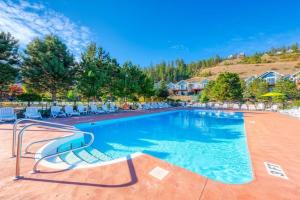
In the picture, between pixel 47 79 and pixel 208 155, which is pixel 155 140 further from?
pixel 47 79

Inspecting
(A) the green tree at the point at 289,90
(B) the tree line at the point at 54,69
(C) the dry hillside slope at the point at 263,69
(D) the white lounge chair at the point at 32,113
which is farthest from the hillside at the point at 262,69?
(D) the white lounge chair at the point at 32,113

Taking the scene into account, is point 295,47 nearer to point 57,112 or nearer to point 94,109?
point 94,109

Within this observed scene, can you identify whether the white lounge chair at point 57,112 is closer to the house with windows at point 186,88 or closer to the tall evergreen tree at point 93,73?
the tall evergreen tree at point 93,73

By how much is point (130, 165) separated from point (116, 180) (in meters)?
0.72

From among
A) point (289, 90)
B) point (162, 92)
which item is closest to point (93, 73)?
point (162, 92)

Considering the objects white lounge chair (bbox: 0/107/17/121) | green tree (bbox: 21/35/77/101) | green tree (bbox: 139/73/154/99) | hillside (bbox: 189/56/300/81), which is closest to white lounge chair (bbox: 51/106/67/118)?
white lounge chair (bbox: 0/107/17/121)

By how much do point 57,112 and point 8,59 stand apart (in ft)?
20.6

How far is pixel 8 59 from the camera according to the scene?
12.6 metres

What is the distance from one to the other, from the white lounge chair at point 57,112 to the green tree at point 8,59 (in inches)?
192

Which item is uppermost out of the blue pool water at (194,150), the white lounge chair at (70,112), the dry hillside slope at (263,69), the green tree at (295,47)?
the green tree at (295,47)

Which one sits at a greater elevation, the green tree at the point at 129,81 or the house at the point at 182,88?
the house at the point at 182,88

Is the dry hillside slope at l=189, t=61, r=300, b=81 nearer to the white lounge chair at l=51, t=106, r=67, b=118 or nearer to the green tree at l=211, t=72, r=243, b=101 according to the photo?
the green tree at l=211, t=72, r=243, b=101

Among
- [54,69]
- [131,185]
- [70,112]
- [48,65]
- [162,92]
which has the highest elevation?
[48,65]

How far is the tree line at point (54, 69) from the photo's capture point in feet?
41.1
